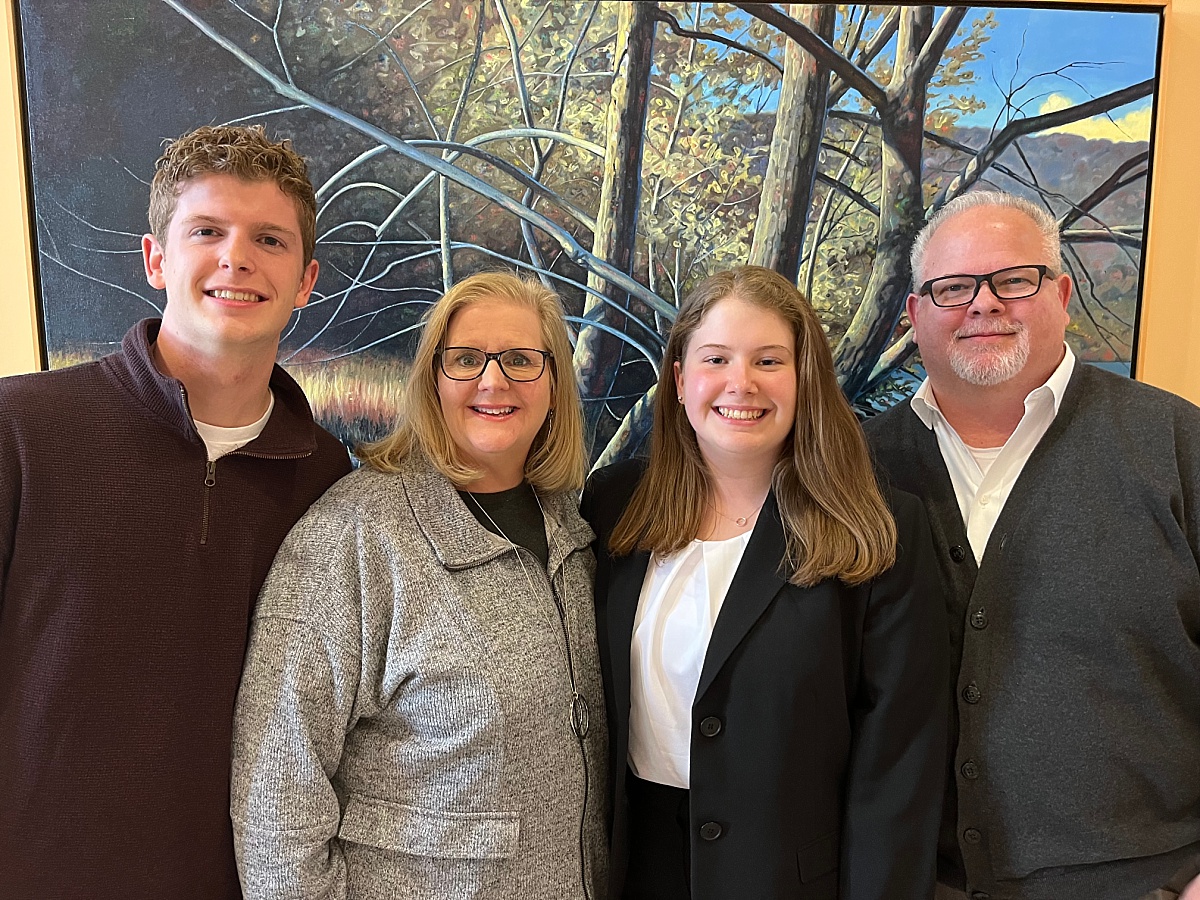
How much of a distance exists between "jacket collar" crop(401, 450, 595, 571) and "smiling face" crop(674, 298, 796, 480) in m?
0.38

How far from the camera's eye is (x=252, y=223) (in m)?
1.31

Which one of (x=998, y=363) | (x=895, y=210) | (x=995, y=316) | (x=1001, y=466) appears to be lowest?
(x=1001, y=466)

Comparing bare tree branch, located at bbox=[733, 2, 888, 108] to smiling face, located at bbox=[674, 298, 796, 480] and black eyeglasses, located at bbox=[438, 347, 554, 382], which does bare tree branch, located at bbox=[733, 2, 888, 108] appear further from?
black eyeglasses, located at bbox=[438, 347, 554, 382]

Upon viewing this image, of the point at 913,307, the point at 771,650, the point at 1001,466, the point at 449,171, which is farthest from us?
the point at 449,171

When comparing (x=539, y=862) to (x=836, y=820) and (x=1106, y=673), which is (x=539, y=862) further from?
(x=1106, y=673)

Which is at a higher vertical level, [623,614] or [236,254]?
[236,254]

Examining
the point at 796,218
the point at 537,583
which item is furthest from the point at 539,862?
the point at 796,218

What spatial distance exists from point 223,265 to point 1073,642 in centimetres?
176

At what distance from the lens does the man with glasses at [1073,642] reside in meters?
1.39

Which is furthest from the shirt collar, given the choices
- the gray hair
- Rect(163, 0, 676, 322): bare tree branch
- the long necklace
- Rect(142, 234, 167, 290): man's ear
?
Rect(142, 234, 167, 290): man's ear

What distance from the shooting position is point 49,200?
5.93 feet

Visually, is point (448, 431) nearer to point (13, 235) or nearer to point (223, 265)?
point (223, 265)

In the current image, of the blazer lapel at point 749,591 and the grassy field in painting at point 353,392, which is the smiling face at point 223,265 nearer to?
the grassy field in painting at point 353,392

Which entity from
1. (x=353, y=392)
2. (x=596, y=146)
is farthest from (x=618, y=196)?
(x=353, y=392)
